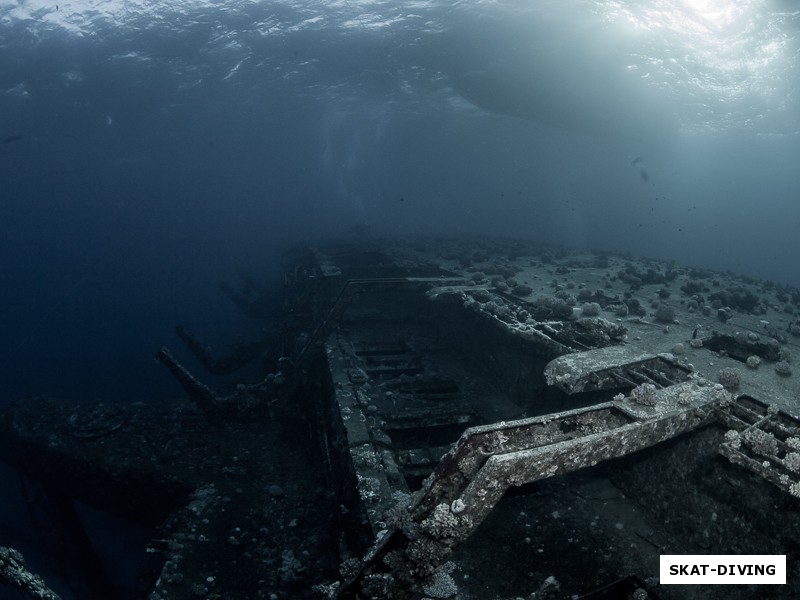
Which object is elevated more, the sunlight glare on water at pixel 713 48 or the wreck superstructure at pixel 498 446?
the sunlight glare on water at pixel 713 48

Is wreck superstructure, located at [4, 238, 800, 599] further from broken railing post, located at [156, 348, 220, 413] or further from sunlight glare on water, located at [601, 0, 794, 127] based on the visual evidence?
sunlight glare on water, located at [601, 0, 794, 127]

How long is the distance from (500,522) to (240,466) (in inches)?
213

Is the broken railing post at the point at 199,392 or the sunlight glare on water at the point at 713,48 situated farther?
the sunlight glare on water at the point at 713,48

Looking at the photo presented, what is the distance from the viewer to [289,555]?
18.8 feet

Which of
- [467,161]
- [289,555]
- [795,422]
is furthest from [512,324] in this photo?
[467,161]

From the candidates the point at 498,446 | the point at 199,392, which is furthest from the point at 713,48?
the point at 199,392

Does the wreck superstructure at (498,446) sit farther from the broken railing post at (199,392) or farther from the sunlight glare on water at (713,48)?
the sunlight glare on water at (713,48)

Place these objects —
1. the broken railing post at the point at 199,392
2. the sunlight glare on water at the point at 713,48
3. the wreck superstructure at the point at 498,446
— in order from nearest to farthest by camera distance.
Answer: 1. the wreck superstructure at the point at 498,446
2. the broken railing post at the point at 199,392
3. the sunlight glare on water at the point at 713,48

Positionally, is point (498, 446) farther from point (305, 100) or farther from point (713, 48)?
point (305, 100)

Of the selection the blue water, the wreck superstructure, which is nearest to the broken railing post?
the wreck superstructure

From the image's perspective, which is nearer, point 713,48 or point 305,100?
point 713,48

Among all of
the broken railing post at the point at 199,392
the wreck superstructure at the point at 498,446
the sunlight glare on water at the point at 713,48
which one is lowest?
the broken railing post at the point at 199,392

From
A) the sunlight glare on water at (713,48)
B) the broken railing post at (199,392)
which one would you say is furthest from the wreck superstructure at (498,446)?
the sunlight glare on water at (713,48)

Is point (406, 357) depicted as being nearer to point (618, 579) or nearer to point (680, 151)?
point (618, 579)
